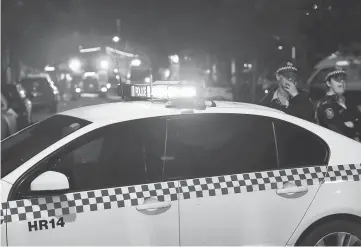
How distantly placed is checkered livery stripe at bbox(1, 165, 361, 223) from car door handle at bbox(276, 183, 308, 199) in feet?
0.10

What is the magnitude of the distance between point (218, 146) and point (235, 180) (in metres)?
0.27

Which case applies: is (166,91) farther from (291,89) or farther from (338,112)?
(338,112)

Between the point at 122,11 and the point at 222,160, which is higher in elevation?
the point at 122,11

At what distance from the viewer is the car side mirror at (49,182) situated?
120 inches

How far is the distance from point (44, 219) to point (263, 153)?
4.99ft

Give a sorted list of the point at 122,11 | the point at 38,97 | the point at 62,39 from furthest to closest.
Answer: the point at 62,39 < the point at 122,11 < the point at 38,97

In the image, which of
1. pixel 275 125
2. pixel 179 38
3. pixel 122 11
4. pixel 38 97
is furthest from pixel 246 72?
pixel 275 125

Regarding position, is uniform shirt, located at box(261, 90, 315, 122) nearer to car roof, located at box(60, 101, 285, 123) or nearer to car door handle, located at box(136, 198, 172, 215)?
car roof, located at box(60, 101, 285, 123)

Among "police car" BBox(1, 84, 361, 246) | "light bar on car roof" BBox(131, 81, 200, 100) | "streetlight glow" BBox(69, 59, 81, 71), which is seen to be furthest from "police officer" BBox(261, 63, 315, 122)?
"streetlight glow" BBox(69, 59, 81, 71)

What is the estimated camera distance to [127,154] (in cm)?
347

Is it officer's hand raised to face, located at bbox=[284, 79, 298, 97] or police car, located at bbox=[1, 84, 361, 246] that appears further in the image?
officer's hand raised to face, located at bbox=[284, 79, 298, 97]

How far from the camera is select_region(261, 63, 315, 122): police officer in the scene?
18.3 ft

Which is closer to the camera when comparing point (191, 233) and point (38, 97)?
point (191, 233)

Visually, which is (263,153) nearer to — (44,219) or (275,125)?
(275,125)
